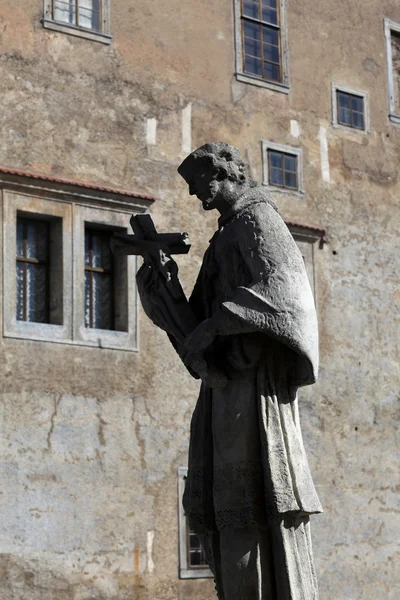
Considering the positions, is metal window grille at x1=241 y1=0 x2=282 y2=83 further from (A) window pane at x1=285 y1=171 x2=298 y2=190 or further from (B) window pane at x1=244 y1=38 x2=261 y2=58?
(A) window pane at x1=285 y1=171 x2=298 y2=190

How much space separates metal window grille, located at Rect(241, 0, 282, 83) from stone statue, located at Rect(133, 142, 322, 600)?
13.7m

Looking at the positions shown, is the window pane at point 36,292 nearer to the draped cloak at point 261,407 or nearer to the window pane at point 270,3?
the window pane at point 270,3

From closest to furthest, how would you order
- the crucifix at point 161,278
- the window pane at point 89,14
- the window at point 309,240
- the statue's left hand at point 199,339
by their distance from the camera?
the statue's left hand at point 199,339 → the crucifix at point 161,278 → the window pane at point 89,14 → the window at point 309,240

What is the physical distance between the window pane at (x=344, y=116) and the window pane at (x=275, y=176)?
1559mm

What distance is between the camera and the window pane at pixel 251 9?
63.7 ft

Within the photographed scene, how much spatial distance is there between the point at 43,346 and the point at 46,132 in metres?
2.63

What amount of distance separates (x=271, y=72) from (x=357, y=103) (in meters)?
1.61

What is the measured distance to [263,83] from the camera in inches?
757

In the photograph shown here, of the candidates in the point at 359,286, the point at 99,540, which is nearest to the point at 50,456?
the point at 99,540

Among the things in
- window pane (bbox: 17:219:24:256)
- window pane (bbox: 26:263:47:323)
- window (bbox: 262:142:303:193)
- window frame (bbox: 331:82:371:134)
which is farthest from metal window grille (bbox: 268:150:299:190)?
window pane (bbox: 17:219:24:256)

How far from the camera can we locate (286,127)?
63.5ft

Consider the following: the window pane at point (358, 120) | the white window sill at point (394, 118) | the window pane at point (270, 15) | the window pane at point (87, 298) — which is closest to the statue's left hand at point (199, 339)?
the window pane at point (87, 298)

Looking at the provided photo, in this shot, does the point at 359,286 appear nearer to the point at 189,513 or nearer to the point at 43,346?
the point at 43,346

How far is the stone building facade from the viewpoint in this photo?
52.2ft
